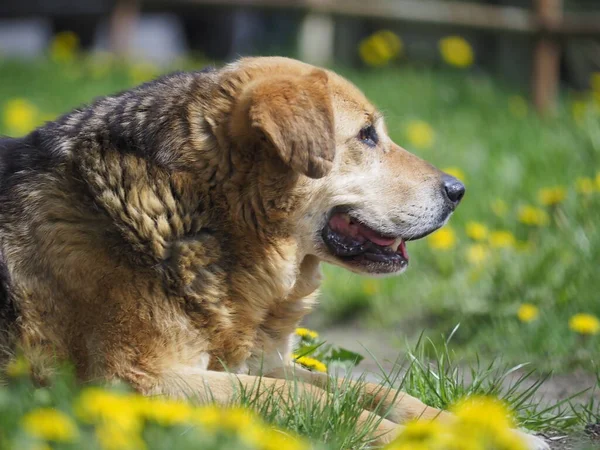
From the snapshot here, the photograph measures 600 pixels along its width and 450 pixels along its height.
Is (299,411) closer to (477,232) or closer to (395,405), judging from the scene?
(395,405)

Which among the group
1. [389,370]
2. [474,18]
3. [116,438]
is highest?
[474,18]

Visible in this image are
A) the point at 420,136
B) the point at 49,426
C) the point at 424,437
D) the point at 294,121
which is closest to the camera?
the point at 49,426

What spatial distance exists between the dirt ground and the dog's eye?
813 millimetres

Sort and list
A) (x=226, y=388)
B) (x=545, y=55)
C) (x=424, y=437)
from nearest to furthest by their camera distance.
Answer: (x=424, y=437)
(x=226, y=388)
(x=545, y=55)

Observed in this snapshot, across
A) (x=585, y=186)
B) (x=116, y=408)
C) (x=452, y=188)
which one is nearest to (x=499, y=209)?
(x=585, y=186)

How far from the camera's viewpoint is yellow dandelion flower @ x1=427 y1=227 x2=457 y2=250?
5.47 m

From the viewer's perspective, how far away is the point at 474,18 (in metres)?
8.98

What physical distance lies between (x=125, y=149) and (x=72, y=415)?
1.30 m

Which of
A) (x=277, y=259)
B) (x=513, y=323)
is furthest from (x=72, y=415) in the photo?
(x=513, y=323)

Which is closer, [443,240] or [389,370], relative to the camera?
[389,370]

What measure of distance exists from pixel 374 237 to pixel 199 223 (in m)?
0.77

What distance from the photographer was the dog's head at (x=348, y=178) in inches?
130

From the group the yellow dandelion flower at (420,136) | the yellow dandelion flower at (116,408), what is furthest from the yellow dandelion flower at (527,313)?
the yellow dandelion flower at (116,408)

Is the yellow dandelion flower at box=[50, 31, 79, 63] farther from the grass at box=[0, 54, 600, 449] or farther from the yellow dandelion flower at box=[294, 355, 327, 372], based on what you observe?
the yellow dandelion flower at box=[294, 355, 327, 372]
